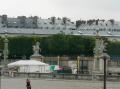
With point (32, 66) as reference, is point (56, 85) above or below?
below

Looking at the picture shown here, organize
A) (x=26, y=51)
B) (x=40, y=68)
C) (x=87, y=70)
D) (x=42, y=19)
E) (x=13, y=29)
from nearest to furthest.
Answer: (x=40, y=68)
(x=87, y=70)
(x=26, y=51)
(x=13, y=29)
(x=42, y=19)

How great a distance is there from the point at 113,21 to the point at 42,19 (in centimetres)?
1960

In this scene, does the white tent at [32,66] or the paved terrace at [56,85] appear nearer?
the paved terrace at [56,85]

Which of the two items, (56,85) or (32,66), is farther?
(32,66)

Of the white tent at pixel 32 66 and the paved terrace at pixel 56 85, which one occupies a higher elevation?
the white tent at pixel 32 66

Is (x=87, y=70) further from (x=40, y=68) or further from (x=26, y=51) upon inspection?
(x=26, y=51)

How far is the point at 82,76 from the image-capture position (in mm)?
49375

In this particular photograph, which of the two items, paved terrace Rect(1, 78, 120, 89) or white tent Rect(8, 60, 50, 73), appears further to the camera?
white tent Rect(8, 60, 50, 73)

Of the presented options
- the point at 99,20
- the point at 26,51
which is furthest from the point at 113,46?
the point at 99,20

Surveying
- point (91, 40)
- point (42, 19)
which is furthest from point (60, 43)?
point (42, 19)

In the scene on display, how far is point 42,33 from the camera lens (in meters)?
131

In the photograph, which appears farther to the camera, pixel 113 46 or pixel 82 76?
pixel 113 46

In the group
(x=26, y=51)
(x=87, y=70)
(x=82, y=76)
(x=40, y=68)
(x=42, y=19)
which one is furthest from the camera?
(x=42, y=19)

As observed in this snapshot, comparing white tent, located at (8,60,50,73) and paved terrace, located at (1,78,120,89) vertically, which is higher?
white tent, located at (8,60,50,73)
